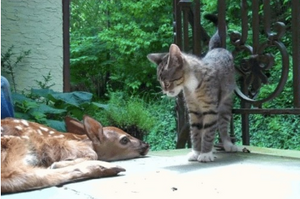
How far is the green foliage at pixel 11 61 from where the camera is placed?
16.4ft

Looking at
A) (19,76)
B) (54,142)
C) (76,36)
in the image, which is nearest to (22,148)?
(54,142)

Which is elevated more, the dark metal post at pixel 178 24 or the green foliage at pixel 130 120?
the dark metal post at pixel 178 24

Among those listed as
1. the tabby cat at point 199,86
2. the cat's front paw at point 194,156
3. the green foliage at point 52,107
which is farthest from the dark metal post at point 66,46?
the cat's front paw at point 194,156

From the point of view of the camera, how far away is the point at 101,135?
110 inches

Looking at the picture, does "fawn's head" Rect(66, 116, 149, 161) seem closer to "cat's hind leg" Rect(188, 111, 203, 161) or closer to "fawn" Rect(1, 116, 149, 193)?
"fawn" Rect(1, 116, 149, 193)

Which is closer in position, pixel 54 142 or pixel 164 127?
pixel 54 142

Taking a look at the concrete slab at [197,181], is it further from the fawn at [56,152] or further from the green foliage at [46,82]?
the green foliage at [46,82]

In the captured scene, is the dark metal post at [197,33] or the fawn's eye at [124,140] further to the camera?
the dark metal post at [197,33]

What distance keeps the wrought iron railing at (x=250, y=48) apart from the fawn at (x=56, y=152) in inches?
28.9

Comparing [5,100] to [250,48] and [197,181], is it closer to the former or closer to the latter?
[197,181]

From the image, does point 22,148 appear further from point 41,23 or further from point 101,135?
point 41,23

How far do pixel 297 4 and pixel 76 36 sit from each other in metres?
8.19

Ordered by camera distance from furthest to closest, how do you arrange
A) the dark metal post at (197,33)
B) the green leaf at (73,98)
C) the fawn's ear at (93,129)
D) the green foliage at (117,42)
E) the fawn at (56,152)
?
1. the green foliage at (117,42)
2. the green leaf at (73,98)
3. the dark metal post at (197,33)
4. the fawn's ear at (93,129)
5. the fawn at (56,152)

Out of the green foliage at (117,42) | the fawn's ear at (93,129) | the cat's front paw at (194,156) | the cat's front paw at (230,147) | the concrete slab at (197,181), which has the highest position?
the green foliage at (117,42)
